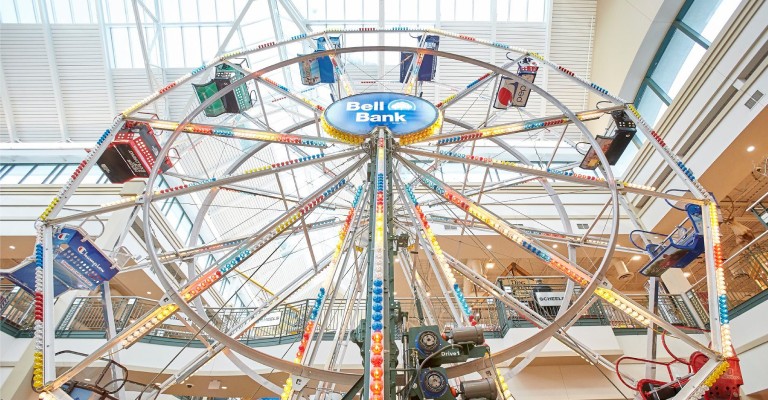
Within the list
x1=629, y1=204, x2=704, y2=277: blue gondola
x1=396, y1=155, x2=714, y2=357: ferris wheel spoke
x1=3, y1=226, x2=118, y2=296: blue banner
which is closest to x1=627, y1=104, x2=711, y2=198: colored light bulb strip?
x1=629, y1=204, x2=704, y2=277: blue gondola

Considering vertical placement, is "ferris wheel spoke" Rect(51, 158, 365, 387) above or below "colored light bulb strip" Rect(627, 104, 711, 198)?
below

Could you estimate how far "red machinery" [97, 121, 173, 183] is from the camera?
7688mm

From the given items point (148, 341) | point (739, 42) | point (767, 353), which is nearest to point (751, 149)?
point (739, 42)

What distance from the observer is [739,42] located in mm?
10672

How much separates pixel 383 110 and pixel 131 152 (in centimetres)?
492

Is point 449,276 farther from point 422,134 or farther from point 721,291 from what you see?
point 721,291

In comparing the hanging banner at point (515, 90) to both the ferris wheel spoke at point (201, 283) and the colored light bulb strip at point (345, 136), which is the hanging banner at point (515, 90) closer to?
the colored light bulb strip at point (345, 136)

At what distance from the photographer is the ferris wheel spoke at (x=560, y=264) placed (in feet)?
17.0

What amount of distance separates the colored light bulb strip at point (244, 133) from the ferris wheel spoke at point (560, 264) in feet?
5.21

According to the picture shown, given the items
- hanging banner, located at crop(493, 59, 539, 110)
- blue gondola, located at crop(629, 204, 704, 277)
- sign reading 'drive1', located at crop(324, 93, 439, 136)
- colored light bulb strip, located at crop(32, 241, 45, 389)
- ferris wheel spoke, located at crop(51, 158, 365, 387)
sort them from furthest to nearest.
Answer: hanging banner, located at crop(493, 59, 539, 110) → sign reading 'drive1', located at crop(324, 93, 439, 136) → blue gondola, located at crop(629, 204, 704, 277) → ferris wheel spoke, located at crop(51, 158, 365, 387) → colored light bulb strip, located at crop(32, 241, 45, 389)

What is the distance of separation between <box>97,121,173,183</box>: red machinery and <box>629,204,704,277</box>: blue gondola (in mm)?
9229

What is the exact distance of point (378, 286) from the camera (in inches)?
180

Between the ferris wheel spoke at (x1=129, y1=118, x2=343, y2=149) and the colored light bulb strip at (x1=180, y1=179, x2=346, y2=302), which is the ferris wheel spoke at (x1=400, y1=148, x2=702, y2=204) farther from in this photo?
the colored light bulb strip at (x1=180, y1=179, x2=346, y2=302)

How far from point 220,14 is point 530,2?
14.9m
